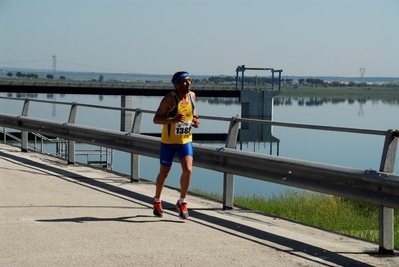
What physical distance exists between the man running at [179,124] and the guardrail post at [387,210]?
261 cm

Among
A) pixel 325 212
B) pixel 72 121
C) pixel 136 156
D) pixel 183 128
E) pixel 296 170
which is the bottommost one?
pixel 325 212

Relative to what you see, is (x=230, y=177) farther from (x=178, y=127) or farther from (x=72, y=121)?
(x=72, y=121)

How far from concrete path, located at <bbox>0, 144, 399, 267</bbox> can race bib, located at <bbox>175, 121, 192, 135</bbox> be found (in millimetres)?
1082

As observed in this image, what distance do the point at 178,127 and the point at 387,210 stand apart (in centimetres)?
285

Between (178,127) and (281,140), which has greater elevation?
(178,127)

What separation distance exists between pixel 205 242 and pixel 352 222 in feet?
15.7

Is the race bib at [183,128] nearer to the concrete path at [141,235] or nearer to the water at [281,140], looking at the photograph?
the concrete path at [141,235]

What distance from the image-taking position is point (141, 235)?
8109mm

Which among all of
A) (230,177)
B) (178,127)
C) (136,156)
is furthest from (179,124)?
(136,156)

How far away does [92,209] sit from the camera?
32.0 ft

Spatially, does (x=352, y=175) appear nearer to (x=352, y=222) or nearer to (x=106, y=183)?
(x=352, y=222)

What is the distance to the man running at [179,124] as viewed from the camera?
29.8ft

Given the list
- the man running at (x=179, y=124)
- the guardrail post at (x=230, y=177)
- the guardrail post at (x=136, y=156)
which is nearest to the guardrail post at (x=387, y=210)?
the man running at (x=179, y=124)

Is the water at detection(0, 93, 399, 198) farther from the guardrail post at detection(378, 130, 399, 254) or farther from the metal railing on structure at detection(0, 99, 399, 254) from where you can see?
the guardrail post at detection(378, 130, 399, 254)
